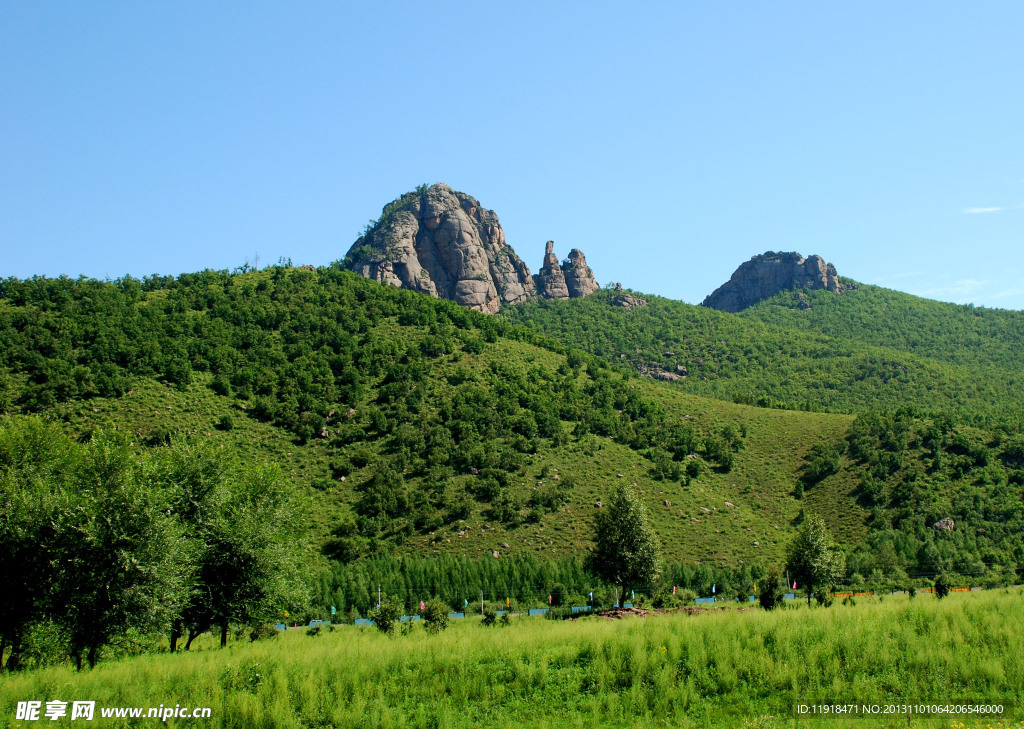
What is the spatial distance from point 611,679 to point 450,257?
503 feet

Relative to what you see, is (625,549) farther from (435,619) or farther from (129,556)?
(129,556)

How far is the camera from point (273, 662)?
54.4ft

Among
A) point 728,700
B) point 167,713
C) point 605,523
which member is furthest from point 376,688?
point 605,523

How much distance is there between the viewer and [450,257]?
16488 centimetres

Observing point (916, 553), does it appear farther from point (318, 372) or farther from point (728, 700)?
point (318, 372)

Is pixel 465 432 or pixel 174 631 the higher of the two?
pixel 465 432

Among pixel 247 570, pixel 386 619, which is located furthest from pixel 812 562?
pixel 247 570

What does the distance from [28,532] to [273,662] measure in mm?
7829

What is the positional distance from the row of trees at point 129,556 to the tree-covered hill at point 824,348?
7823cm

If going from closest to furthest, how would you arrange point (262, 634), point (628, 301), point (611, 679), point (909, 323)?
point (611, 679)
point (262, 634)
point (909, 323)
point (628, 301)

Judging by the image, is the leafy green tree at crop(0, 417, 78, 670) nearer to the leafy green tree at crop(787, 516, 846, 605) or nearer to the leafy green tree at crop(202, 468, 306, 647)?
the leafy green tree at crop(202, 468, 306, 647)

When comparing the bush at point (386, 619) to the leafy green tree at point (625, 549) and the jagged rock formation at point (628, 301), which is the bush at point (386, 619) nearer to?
the leafy green tree at point (625, 549)

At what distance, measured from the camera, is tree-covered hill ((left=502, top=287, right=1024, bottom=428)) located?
103125 millimetres

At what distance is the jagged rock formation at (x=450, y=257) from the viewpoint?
6186 inches
